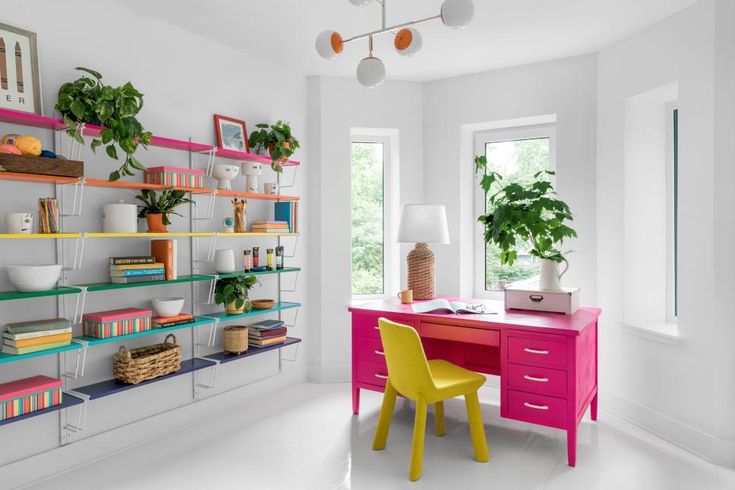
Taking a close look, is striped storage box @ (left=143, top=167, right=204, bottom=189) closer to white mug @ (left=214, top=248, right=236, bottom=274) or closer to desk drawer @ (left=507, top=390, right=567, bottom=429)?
white mug @ (left=214, top=248, right=236, bottom=274)

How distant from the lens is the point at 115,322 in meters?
2.51

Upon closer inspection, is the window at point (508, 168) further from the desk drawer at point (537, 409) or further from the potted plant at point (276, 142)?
the potted plant at point (276, 142)

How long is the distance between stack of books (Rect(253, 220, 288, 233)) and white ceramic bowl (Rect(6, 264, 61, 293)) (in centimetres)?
130

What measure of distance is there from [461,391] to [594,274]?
155cm

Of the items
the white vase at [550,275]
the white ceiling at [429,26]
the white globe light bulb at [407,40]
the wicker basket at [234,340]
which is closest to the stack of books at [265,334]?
the wicker basket at [234,340]

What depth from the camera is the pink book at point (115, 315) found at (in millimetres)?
2472

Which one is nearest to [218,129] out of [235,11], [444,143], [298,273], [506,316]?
[235,11]

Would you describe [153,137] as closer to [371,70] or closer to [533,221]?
[371,70]

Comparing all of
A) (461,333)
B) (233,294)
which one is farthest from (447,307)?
(233,294)

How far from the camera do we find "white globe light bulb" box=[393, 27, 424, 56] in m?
1.97

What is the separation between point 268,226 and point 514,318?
1.70m

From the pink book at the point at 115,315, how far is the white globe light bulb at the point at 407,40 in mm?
1861

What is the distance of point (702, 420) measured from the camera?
266 centimetres

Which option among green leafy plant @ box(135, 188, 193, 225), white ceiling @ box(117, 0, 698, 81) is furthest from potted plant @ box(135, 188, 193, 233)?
white ceiling @ box(117, 0, 698, 81)
